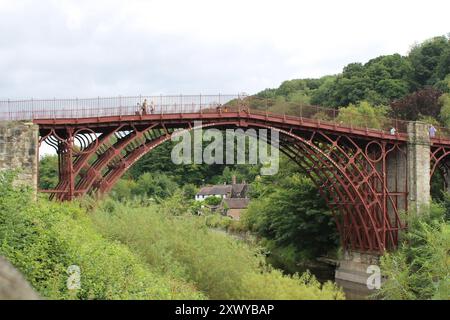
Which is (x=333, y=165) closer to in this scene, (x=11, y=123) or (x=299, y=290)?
(x=11, y=123)

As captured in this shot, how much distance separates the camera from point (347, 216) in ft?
106

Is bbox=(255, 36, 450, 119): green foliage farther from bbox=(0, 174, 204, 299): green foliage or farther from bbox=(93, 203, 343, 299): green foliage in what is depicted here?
bbox=(0, 174, 204, 299): green foliage

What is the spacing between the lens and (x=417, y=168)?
31125mm

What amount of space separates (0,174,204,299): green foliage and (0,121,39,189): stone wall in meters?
4.58

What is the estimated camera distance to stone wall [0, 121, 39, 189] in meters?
20.4

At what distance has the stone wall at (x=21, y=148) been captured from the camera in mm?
20375

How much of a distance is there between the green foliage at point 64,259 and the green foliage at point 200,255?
689 mm

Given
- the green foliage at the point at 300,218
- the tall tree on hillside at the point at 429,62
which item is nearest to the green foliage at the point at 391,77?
the tall tree on hillside at the point at 429,62
